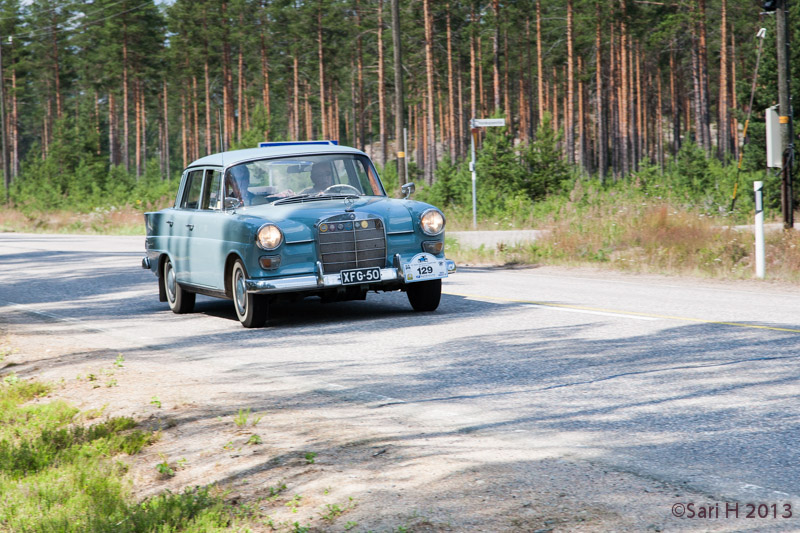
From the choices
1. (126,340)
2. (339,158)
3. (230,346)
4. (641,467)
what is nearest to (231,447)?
(641,467)

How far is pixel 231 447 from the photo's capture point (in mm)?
5098

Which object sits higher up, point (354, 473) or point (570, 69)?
point (570, 69)

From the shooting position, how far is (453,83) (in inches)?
2827

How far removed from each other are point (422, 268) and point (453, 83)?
63690mm

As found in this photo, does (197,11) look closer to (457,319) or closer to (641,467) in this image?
(457,319)

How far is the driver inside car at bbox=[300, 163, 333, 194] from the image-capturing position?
414 inches

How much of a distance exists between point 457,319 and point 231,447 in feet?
17.1

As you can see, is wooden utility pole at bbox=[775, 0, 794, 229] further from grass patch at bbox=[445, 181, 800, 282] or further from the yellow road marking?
the yellow road marking

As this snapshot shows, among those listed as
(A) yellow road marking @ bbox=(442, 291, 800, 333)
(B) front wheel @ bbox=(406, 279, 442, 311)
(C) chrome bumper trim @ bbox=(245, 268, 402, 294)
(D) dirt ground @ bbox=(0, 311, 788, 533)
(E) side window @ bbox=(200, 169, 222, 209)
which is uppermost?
(E) side window @ bbox=(200, 169, 222, 209)

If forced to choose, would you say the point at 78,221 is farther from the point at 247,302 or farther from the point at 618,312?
the point at 618,312

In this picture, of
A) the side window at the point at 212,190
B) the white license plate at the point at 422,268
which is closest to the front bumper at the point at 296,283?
the white license plate at the point at 422,268

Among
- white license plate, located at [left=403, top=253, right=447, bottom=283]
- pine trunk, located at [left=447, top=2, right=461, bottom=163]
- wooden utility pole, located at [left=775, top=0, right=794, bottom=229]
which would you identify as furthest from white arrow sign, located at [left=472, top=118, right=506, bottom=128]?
pine trunk, located at [left=447, top=2, right=461, bottom=163]

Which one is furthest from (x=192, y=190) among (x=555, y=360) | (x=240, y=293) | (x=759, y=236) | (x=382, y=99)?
(x=382, y=99)

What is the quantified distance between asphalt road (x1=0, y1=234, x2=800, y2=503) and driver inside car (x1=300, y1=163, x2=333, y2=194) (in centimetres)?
154
